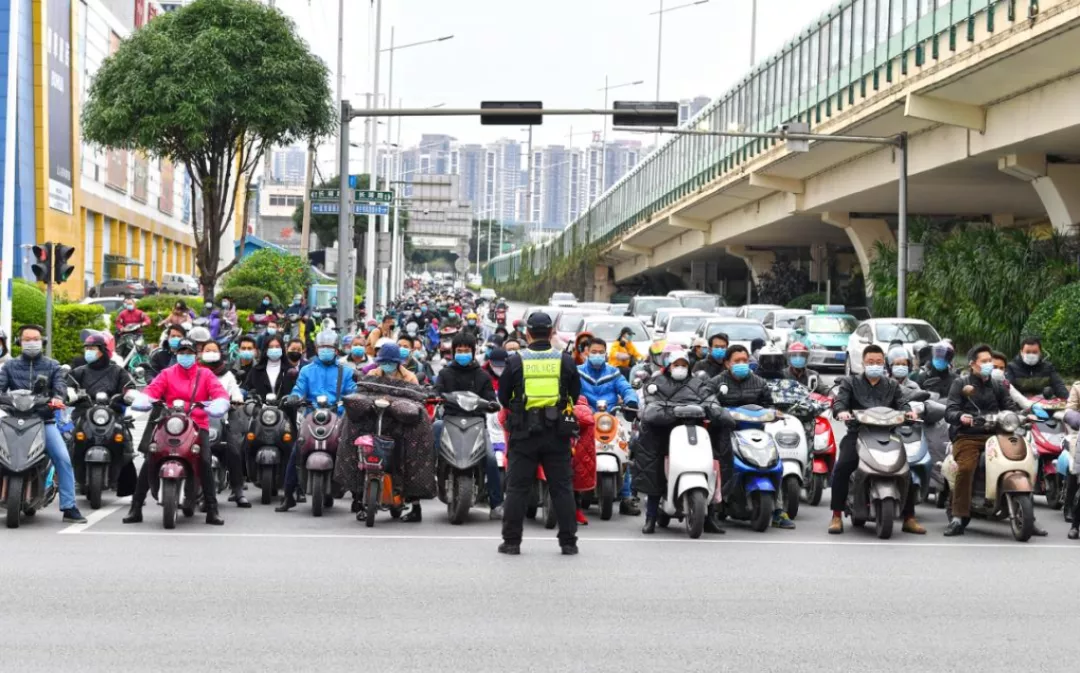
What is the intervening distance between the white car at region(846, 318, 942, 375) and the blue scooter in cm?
2030

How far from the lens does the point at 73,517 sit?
1289 cm

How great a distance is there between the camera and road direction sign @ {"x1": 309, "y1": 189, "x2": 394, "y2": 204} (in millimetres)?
29688

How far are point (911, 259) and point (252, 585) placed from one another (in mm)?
29600

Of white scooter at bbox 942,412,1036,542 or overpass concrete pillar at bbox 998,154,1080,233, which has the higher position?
overpass concrete pillar at bbox 998,154,1080,233

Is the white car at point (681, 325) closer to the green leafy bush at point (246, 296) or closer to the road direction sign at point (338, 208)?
the road direction sign at point (338, 208)

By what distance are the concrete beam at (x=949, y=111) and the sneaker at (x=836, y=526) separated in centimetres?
2211

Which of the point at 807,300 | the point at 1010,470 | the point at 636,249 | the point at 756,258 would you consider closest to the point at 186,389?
the point at 1010,470

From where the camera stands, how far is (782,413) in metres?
14.2

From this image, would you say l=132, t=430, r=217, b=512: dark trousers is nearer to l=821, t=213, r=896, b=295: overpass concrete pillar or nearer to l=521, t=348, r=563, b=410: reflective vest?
l=521, t=348, r=563, b=410: reflective vest

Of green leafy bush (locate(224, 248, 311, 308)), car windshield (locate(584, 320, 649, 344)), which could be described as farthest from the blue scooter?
green leafy bush (locate(224, 248, 311, 308))

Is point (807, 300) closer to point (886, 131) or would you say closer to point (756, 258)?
point (756, 258)

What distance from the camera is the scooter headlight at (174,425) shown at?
495 inches

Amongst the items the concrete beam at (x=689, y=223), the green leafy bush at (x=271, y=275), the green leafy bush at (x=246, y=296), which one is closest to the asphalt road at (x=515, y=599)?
the green leafy bush at (x=246, y=296)

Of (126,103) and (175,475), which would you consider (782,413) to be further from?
(126,103)
